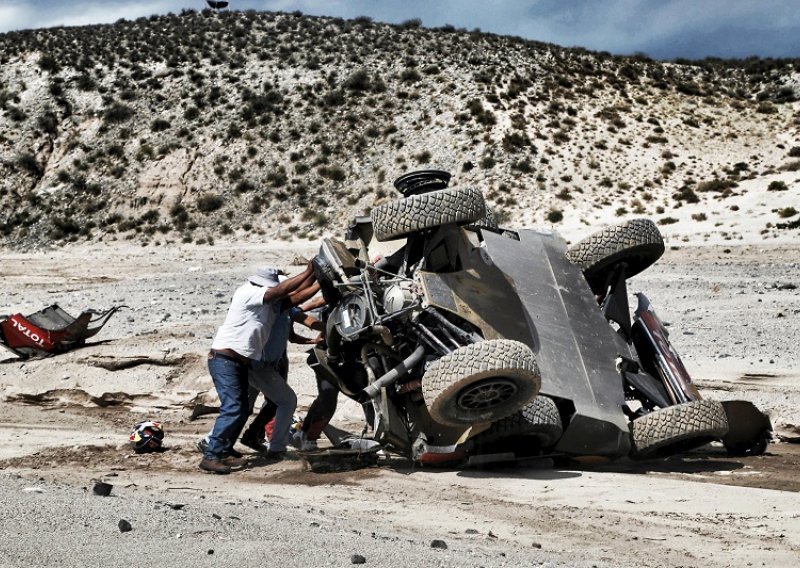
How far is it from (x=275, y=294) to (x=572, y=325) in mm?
2311

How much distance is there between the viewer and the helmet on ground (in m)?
8.97

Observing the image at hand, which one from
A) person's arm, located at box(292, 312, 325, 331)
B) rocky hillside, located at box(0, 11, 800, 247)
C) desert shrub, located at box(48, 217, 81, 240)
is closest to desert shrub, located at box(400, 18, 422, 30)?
rocky hillside, located at box(0, 11, 800, 247)

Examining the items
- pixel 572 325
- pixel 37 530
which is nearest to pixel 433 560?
pixel 37 530

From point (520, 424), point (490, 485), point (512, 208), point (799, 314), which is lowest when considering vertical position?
point (490, 485)

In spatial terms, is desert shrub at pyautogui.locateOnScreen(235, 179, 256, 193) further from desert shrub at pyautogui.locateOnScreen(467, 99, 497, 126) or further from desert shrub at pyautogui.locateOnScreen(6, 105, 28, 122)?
desert shrub at pyautogui.locateOnScreen(6, 105, 28, 122)

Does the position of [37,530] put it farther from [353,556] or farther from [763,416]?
[763,416]

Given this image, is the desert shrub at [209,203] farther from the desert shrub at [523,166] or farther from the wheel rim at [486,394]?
the wheel rim at [486,394]

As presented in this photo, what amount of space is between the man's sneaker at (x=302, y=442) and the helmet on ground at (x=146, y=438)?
1.20 meters

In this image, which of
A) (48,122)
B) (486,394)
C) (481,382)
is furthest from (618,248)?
(48,122)

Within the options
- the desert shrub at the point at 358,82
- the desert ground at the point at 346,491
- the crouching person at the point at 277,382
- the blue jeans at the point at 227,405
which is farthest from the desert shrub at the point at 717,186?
the blue jeans at the point at 227,405

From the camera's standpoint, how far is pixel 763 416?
27.4ft

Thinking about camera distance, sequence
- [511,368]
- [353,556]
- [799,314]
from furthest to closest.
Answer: [799,314] < [511,368] < [353,556]

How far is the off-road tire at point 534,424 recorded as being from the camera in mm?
7332

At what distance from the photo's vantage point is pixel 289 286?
317 inches
